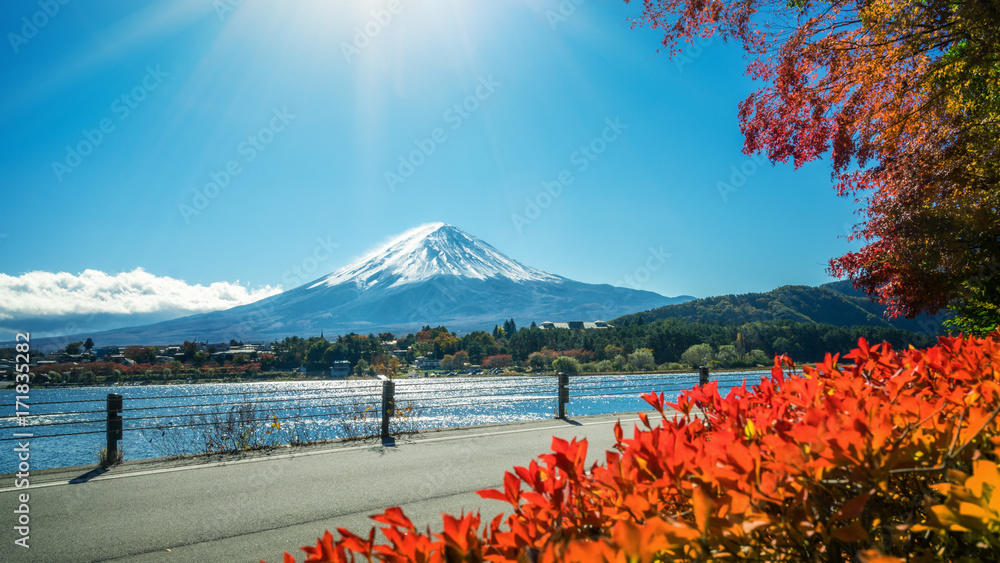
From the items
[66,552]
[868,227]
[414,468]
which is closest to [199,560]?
[66,552]

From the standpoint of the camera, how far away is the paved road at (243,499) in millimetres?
3467

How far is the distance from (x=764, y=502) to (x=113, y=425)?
23.9ft

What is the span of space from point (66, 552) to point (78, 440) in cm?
3229

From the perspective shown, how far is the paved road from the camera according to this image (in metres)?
3.47

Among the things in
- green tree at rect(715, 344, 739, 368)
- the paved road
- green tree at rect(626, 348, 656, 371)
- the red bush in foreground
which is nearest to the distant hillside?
→ green tree at rect(626, 348, 656, 371)

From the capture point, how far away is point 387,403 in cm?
756

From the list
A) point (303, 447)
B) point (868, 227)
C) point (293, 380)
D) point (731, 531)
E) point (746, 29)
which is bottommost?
point (293, 380)

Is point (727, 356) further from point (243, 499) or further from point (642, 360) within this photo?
point (243, 499)

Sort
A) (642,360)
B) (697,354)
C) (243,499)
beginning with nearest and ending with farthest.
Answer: (243,499), (697,354), (642,360)

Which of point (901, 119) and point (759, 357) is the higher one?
point (901, 119)

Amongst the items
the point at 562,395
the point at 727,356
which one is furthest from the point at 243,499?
the point at 727,356

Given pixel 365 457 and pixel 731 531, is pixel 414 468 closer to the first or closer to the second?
pixel 365 457

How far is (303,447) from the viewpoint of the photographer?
6695 millimetres

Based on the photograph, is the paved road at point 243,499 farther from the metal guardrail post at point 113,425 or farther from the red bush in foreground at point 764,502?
the red bush in foreground at point 764,502
